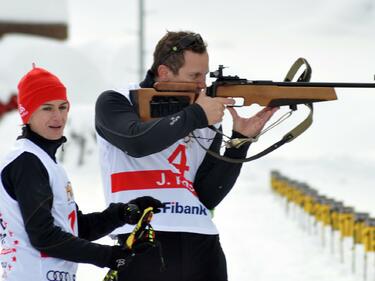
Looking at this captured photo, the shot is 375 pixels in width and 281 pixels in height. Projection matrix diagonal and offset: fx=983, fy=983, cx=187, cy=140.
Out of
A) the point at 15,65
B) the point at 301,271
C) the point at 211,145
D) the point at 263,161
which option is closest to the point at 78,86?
the point at 15,65

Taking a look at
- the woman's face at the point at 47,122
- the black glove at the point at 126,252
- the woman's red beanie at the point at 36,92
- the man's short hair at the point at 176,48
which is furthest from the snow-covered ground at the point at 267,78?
the black glove at the point at 126,252

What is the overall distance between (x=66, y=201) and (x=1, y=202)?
0.23 metres

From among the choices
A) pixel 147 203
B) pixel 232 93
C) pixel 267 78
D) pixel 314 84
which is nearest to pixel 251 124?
pixel 232 93

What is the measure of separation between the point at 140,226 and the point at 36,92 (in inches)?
23.9

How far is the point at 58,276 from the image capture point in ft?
11.2

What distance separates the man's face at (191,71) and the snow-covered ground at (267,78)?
82 centimetres

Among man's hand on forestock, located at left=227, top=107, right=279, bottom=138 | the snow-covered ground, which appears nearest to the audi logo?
man's hand on forestock, located at left=227, top=107, right=279, bottom=138

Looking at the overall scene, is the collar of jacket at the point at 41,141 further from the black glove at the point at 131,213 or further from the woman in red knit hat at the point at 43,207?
the black glove at the point at 131,213

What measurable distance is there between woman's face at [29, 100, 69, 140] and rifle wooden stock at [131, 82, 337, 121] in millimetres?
310

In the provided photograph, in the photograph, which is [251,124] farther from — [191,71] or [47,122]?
[47,122]

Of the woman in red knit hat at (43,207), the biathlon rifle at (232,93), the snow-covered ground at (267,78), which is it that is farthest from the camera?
the snow-covered ground at (267,78)

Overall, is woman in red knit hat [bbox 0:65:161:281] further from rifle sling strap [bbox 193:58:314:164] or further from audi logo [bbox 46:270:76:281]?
rifle sling strap [bbox 193:58:314:164]

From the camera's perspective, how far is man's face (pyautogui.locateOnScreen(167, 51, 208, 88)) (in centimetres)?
367

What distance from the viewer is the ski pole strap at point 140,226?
3.39 m
